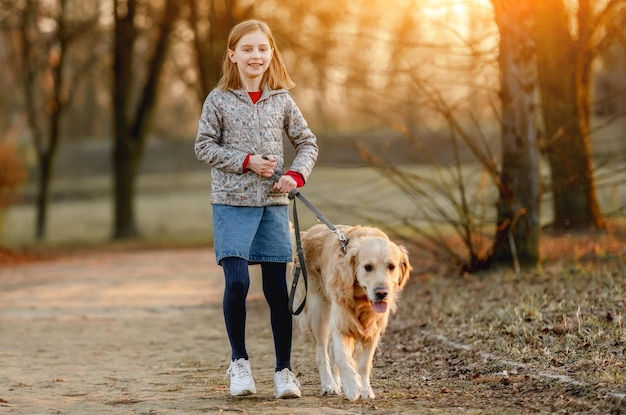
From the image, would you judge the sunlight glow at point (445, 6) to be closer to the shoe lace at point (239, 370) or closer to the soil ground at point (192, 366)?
the soil ground at point (192, 366)

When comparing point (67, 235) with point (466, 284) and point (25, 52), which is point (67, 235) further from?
point (466, 284)

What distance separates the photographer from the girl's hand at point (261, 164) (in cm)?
559

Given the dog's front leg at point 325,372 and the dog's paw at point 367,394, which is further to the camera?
the dog's front leg at point 325,372

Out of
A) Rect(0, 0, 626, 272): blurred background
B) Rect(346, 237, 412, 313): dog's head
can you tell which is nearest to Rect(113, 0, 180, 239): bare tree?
Rect(0, 0, 626, 272): blurred background

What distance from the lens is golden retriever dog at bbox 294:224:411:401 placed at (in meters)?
5.44

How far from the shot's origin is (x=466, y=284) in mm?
10359

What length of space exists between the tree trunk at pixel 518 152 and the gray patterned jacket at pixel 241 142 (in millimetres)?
5152

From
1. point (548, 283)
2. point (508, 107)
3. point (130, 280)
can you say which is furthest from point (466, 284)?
point (130, 280)

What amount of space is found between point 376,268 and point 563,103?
8810mm

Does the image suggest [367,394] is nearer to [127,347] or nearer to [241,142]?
[241,142]

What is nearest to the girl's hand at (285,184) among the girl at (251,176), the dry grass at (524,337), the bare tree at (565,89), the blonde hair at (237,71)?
the girl at (251,176)

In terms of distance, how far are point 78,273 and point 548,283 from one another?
31.2 feet

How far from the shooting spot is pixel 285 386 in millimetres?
5688

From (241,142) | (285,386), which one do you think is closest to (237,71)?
(241,142)
